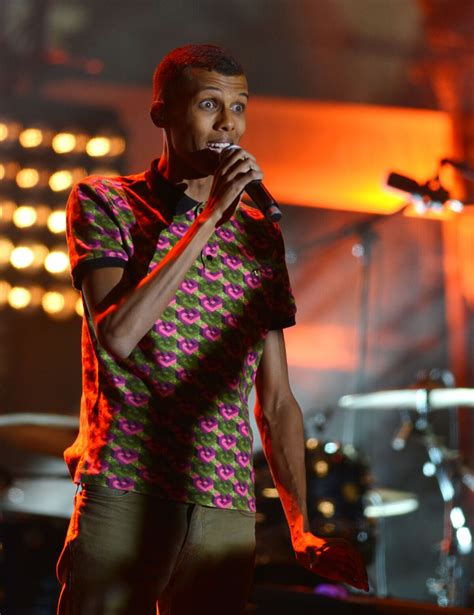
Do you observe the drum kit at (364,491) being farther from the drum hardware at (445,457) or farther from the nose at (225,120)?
the nose at (225,120)

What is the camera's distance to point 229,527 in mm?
1329

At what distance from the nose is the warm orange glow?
3.11 m

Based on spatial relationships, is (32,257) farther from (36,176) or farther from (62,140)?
(62,140)

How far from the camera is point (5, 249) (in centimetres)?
436

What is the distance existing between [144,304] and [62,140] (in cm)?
343

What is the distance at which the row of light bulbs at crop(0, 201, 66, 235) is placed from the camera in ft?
14.4

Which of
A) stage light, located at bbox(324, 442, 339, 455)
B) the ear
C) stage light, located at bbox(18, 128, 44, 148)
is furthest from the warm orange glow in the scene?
the ear

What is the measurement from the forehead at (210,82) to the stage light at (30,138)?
10.4 ft

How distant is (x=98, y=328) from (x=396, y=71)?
12.5 feet

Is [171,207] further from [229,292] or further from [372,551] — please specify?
[372,551]

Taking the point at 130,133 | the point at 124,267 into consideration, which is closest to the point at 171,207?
the point at 124,267

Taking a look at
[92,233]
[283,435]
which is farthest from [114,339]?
[283,435]

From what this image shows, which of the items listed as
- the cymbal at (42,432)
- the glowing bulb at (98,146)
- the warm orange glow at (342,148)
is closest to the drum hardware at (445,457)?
the warm orange glow at (342,148)

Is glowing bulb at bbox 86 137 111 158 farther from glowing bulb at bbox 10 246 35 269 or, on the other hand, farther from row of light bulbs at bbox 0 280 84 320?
row of light bulbs at bbox 0 280 84 320
